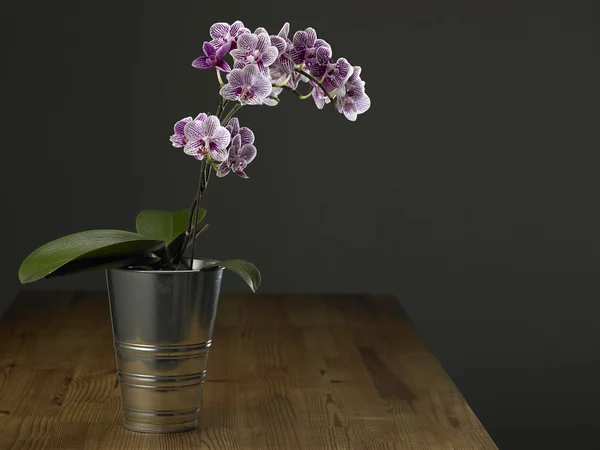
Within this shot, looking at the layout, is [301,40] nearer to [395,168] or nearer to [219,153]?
[219,153]

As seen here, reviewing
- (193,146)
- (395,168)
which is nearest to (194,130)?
(193,146)

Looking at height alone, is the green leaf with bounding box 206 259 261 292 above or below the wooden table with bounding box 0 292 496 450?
above

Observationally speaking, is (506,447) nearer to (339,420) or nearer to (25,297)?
(25,297)

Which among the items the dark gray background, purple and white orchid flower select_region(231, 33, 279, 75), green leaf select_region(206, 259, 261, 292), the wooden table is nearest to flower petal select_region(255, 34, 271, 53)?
purple and white orchid flower select_region(231, 33, 279, 75)

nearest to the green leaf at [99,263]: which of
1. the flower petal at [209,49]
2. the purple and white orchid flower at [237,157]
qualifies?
the purple and white orchid flower at [237,157]

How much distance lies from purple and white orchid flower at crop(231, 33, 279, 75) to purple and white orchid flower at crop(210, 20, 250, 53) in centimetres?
1

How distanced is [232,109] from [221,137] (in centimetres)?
5

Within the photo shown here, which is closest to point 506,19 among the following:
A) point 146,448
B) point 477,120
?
point 477,120

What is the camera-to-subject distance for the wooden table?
1.15 m

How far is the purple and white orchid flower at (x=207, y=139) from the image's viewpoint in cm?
107

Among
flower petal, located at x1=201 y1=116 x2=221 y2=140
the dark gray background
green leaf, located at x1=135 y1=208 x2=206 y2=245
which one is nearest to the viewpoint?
flower petal, located at x1=201 y1=116 x2=221 y2=140

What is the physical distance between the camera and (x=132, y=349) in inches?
45.1

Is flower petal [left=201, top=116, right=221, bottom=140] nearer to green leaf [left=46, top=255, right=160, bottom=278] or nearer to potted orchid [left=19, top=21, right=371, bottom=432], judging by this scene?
potted orchid [left=19, top=21, right=371, bottom=432]

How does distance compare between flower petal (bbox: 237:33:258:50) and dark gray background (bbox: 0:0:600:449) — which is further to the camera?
dark gray background (bbox: 0:0:600:449)
